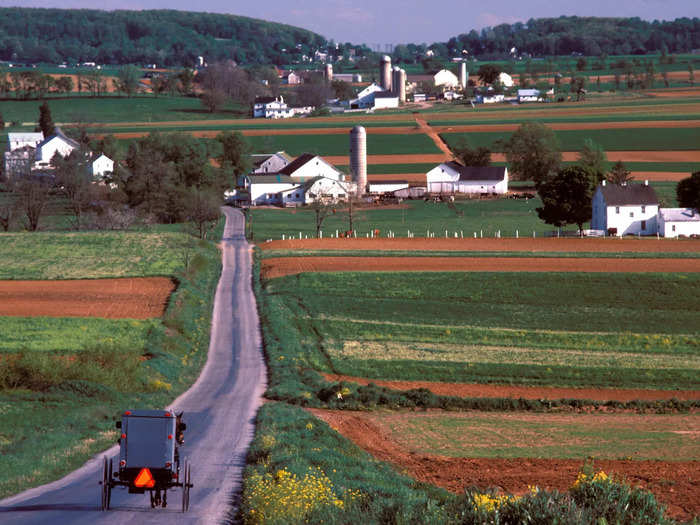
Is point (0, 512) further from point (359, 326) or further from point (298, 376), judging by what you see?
point (359, 326)

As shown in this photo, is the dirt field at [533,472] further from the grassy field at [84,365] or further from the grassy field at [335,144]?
the grassy field at [335,144]

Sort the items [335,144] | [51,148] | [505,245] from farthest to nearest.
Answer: [335,144] < [51,148] < [505,245]

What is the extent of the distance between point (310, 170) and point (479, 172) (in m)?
19.0

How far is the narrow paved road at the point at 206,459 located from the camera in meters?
17.3

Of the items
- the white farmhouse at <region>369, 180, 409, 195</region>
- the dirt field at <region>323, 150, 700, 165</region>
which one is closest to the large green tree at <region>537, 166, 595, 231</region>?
the white farmhouse at <region>369, 180, 409, 195</region>

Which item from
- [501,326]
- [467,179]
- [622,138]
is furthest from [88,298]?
[622,138]

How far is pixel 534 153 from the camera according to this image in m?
119

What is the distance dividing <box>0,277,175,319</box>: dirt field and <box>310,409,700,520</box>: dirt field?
26.0 m

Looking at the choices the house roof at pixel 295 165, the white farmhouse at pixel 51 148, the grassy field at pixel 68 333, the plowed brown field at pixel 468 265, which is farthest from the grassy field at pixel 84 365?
the white farmhouse at pixel 51 148

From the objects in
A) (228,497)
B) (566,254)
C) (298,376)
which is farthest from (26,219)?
(228,497)

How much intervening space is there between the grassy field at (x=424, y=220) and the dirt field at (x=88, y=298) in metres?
25.2

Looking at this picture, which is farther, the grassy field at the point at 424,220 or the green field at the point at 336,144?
the green field at the point at 336,144

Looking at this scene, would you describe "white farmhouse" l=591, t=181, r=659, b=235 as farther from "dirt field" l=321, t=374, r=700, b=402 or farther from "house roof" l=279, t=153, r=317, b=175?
"dirt field" l=321, t=374, r=700, b=402

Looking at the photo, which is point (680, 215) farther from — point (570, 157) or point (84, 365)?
point (84, 365)
